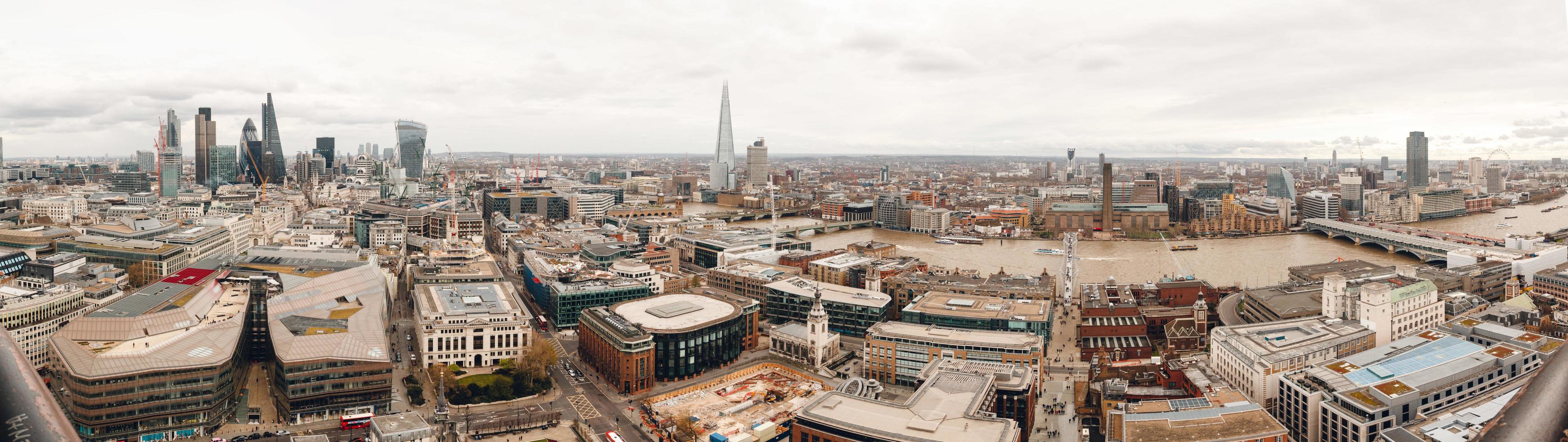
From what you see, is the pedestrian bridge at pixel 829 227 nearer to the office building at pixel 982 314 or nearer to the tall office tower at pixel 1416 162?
the office building at pixel 982 314

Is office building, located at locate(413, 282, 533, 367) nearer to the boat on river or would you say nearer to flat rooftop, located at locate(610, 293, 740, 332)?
flat rooftop, located at locate(610, 293, 740, 332)

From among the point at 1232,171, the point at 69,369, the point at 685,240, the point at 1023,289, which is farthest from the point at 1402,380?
the point at 1232,171

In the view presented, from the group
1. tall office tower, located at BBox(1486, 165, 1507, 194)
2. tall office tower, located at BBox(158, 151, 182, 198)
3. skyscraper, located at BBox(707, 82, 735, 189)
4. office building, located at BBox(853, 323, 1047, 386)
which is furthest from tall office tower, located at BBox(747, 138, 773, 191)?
office building, located at BBox(853, 323, 1047, 386)

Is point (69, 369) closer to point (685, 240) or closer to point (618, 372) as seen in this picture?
point (618, 372)

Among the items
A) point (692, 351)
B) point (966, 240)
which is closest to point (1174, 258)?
point (966, 240)

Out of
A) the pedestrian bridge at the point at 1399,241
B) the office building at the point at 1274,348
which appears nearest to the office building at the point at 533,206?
the office building at the point at 1274,348

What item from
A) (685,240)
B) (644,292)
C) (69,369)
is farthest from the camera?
(685,240)
